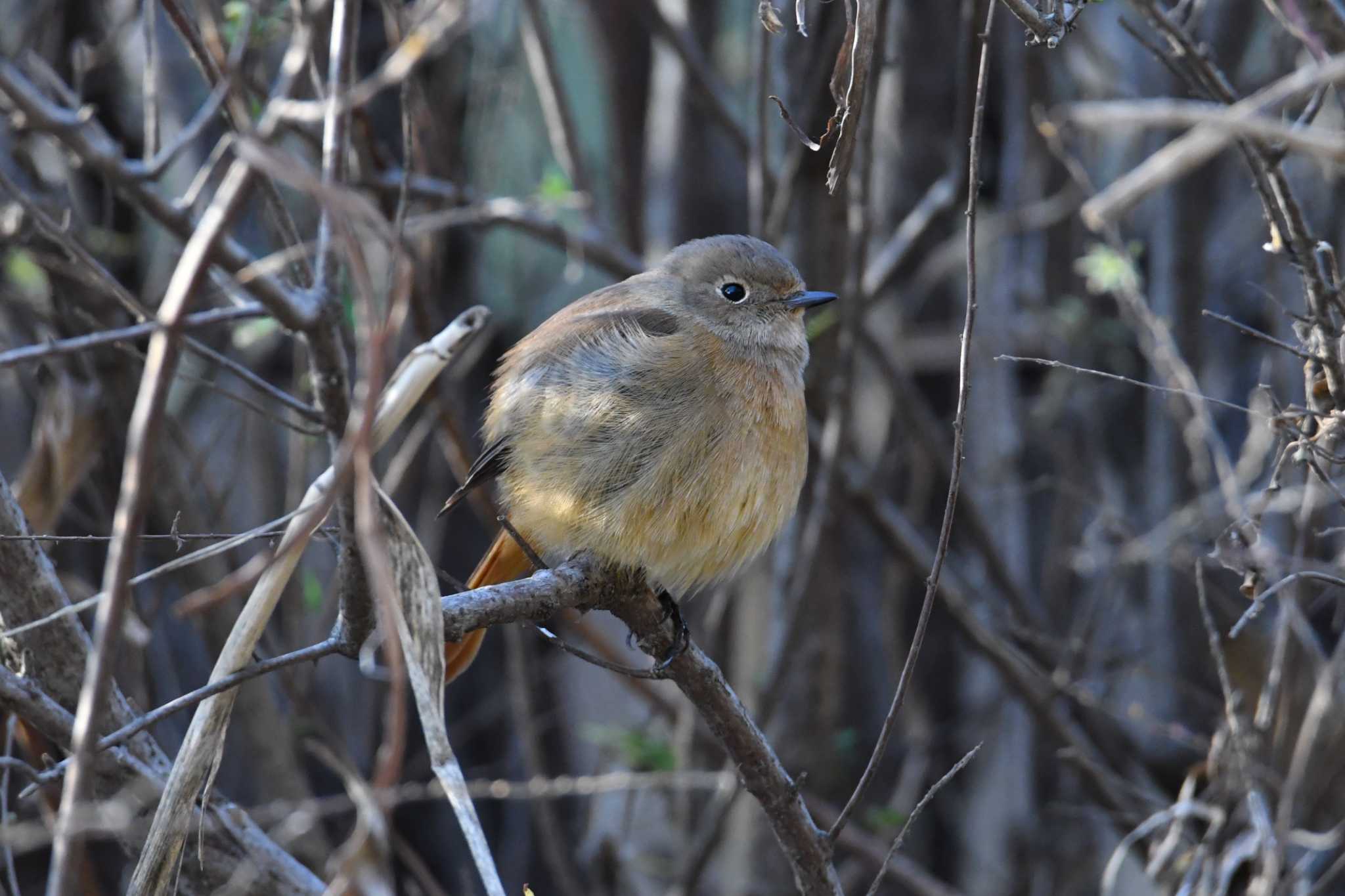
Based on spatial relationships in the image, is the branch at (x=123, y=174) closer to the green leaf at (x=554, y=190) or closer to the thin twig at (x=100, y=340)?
the thin twig at (x=100, y=340)

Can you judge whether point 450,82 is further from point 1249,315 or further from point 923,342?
point 1249,315

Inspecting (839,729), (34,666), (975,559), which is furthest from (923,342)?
(34,666)

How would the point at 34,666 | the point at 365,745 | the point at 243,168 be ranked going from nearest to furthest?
the point at 243,168 < the point at 34,666 < the point at 365,745

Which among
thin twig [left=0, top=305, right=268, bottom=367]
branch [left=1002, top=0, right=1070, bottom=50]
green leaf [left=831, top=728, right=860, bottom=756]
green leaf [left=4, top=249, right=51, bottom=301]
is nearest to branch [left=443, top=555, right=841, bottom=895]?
thin twig [left=0, top=305, right=268, bottom=367]

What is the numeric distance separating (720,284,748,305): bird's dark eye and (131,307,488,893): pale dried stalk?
199 cm

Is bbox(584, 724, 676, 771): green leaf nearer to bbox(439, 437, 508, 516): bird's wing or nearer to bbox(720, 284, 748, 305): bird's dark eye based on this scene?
bbox(439, 437, 508, 516): bird's wing

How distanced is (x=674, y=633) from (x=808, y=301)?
1290 mm

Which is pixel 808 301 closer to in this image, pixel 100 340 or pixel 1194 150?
pixel 100 340

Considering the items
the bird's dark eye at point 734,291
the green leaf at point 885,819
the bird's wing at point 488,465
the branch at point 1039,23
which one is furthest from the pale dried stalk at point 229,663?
the green leaf at point 885,819

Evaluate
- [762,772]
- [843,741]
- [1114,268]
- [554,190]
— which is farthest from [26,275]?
[1114,268]

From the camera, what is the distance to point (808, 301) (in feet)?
13.5

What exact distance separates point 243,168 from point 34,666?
1.76 metres

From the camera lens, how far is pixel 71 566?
5.39m

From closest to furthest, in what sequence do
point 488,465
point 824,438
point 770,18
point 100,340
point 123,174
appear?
point 123,174 < point 770,18 < point 100,340 < point 488,465 < point 824,438
